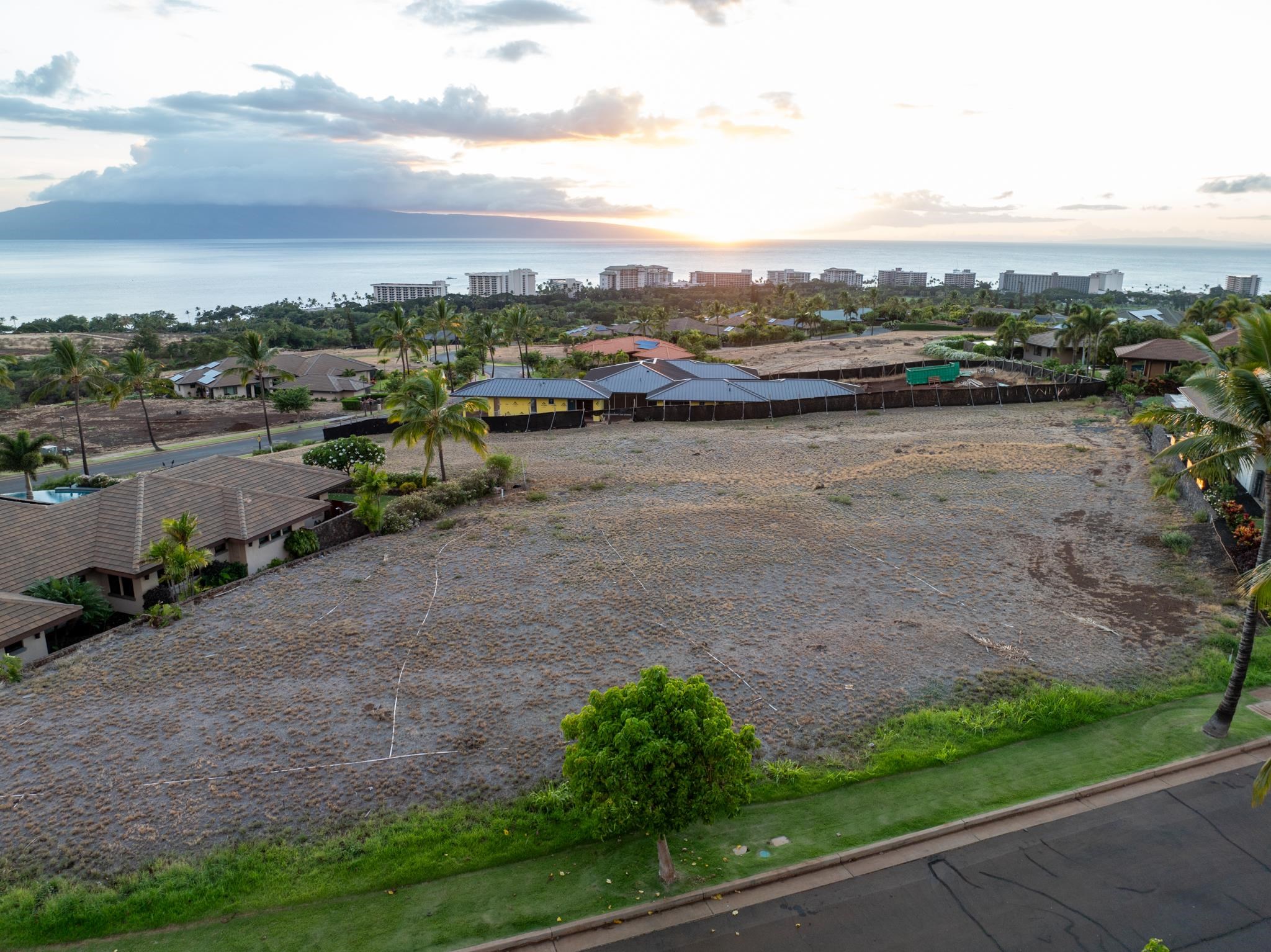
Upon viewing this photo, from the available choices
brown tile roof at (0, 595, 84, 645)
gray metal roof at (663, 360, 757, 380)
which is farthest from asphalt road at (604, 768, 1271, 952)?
gray metal roof at (663, 360, 757, 380)

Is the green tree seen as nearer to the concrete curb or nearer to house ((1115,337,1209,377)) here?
the concrete curb

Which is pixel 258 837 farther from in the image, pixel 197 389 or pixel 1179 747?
pixel 197 389

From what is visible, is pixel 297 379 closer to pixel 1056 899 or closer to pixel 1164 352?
pixel 1164 352

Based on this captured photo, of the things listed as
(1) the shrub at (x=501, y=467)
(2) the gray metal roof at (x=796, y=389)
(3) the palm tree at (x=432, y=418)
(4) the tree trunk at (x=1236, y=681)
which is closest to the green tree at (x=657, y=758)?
(4) the tree trunk at (x=1236, y=681)

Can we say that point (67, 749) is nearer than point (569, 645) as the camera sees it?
Yes

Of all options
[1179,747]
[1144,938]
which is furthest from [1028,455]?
[1144,938]
